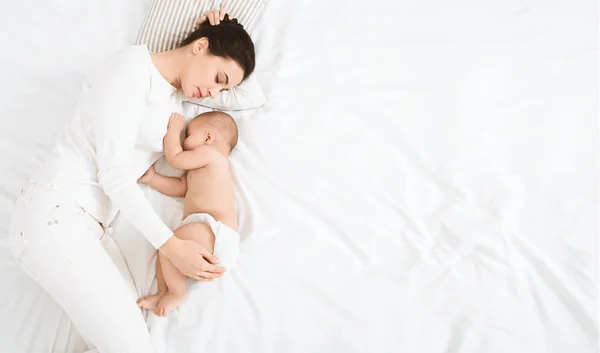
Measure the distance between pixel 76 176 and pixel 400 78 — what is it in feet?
3.34

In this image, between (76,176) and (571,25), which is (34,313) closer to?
(76,176)

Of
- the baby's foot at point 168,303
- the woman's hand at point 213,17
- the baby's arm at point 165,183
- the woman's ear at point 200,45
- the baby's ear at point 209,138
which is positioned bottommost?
the baby's foot at point 168,303

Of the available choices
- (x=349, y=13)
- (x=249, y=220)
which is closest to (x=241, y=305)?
(x=249, y=220)

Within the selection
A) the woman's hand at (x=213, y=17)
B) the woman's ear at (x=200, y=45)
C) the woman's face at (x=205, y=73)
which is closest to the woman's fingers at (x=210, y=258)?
the woman's face at (x=205, y=73)

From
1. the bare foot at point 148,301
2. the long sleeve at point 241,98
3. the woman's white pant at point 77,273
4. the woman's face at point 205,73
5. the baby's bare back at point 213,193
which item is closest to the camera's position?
the woman's white pant at point 77,273

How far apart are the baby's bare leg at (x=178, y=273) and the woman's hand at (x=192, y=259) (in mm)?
23

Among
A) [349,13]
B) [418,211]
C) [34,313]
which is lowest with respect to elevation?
[34,313]

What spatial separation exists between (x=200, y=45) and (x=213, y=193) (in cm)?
44

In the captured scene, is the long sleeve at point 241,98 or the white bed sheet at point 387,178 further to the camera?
the long sleeve at point 241,98

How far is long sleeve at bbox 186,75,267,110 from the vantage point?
1.64m

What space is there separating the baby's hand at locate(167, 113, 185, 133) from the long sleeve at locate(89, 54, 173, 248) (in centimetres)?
12

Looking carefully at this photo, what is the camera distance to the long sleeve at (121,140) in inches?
51.3

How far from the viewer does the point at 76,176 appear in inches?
54.1

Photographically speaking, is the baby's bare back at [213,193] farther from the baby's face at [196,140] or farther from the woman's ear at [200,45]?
Answer: the woman's ear at [200,45]
